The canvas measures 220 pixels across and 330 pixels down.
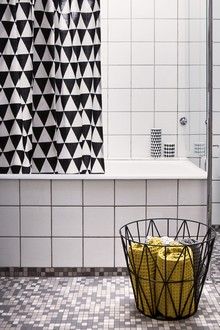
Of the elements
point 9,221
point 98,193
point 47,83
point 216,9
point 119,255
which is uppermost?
point 216,9

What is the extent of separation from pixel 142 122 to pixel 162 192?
114 cm

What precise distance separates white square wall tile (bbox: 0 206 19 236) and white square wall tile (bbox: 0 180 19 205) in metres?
0.03

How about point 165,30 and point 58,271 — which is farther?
point 165,30

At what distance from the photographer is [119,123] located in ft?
10.7

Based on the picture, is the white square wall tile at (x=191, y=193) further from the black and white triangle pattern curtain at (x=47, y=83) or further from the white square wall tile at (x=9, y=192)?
the white square wall tile at (x=9, y=192)

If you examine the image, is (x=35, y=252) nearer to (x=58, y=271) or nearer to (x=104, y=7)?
(x=58, y=271)

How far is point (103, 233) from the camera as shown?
7.23 feet

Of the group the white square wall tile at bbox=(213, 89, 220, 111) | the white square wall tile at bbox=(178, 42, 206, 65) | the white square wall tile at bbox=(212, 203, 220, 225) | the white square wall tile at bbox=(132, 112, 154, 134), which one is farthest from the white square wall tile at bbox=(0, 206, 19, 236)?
the white square wall tile at bbox=(132, 112, 154, 134)

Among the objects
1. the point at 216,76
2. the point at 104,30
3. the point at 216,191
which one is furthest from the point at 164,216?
the point at 104,30

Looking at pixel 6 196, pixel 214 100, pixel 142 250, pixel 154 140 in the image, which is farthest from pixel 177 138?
pixel 142 250

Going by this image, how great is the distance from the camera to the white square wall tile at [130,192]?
2186 millimetres

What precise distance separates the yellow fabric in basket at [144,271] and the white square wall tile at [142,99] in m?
1.56

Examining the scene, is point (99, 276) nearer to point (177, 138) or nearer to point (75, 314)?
point (75, 314)

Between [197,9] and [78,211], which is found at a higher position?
[197,9]
